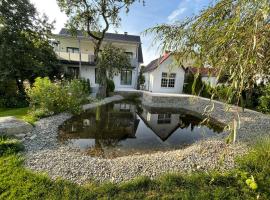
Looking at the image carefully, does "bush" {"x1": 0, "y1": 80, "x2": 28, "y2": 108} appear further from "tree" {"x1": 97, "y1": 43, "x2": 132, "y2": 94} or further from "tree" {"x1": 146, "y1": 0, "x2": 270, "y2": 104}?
"tree" {"x1": 146, "y1": 0, "x2": 270, "y2": 104}

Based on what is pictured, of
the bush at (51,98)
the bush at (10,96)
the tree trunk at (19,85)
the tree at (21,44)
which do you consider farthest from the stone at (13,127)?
the tree trunk at (19,85)

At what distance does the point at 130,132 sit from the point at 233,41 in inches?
258

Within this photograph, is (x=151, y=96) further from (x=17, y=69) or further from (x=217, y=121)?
(x=17, y=69)

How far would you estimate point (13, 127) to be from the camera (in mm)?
5828

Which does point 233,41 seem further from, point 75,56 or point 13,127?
point 75,56

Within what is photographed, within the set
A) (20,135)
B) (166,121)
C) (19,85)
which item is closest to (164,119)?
(166,121)

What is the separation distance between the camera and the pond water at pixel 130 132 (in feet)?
19.6

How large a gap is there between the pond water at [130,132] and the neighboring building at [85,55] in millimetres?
9379

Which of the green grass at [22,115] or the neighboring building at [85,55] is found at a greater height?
the neighboring building at [85,55]

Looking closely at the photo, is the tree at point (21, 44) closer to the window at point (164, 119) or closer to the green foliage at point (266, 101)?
the window at point (164, 119)

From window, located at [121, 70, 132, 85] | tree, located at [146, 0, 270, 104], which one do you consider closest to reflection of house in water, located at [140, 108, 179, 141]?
tree, located at [146, 0, 270, 104]

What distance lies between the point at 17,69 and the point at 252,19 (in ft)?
46.6

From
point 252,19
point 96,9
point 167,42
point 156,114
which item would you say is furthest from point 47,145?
point 96,9

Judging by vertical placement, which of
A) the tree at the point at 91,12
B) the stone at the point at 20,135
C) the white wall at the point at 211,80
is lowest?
the stone at the point at 20,135
